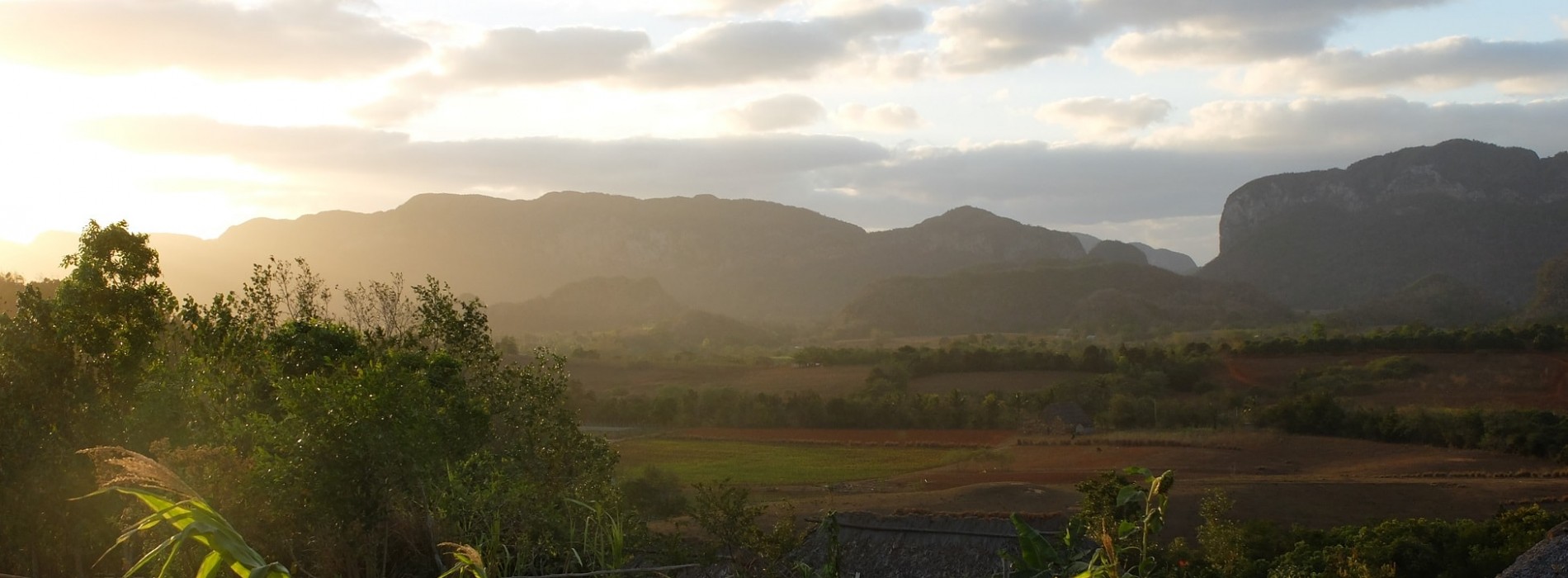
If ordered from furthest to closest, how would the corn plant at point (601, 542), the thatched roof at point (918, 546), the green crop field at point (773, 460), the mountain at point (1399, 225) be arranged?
the mountain at point (1399, 225), the green crop field at point (773, 460), the thatched roof at point (918, 546), the corn plant at point (601, 542)

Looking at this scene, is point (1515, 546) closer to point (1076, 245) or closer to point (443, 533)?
point (443, 533)

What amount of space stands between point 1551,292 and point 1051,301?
50845 mm

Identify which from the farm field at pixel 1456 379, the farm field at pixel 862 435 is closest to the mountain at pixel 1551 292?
the farm field at pixel 1456 379

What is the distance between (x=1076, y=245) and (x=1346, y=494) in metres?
162

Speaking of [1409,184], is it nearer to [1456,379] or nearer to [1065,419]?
[1456,379]

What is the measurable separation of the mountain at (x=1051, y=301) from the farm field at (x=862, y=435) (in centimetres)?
6468

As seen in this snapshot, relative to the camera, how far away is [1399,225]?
138125mm

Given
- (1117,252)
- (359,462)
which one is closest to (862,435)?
(359,462)

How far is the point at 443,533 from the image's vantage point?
27.2 feet

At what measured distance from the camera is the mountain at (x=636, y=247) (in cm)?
17100

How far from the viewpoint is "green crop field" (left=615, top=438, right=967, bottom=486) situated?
103ft

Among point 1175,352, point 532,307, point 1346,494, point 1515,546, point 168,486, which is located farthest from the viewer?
point 532,307

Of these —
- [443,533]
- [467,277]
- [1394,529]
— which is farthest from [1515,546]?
[467,277]

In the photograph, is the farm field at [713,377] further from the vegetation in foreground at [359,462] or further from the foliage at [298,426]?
the foliage at [298,426]
